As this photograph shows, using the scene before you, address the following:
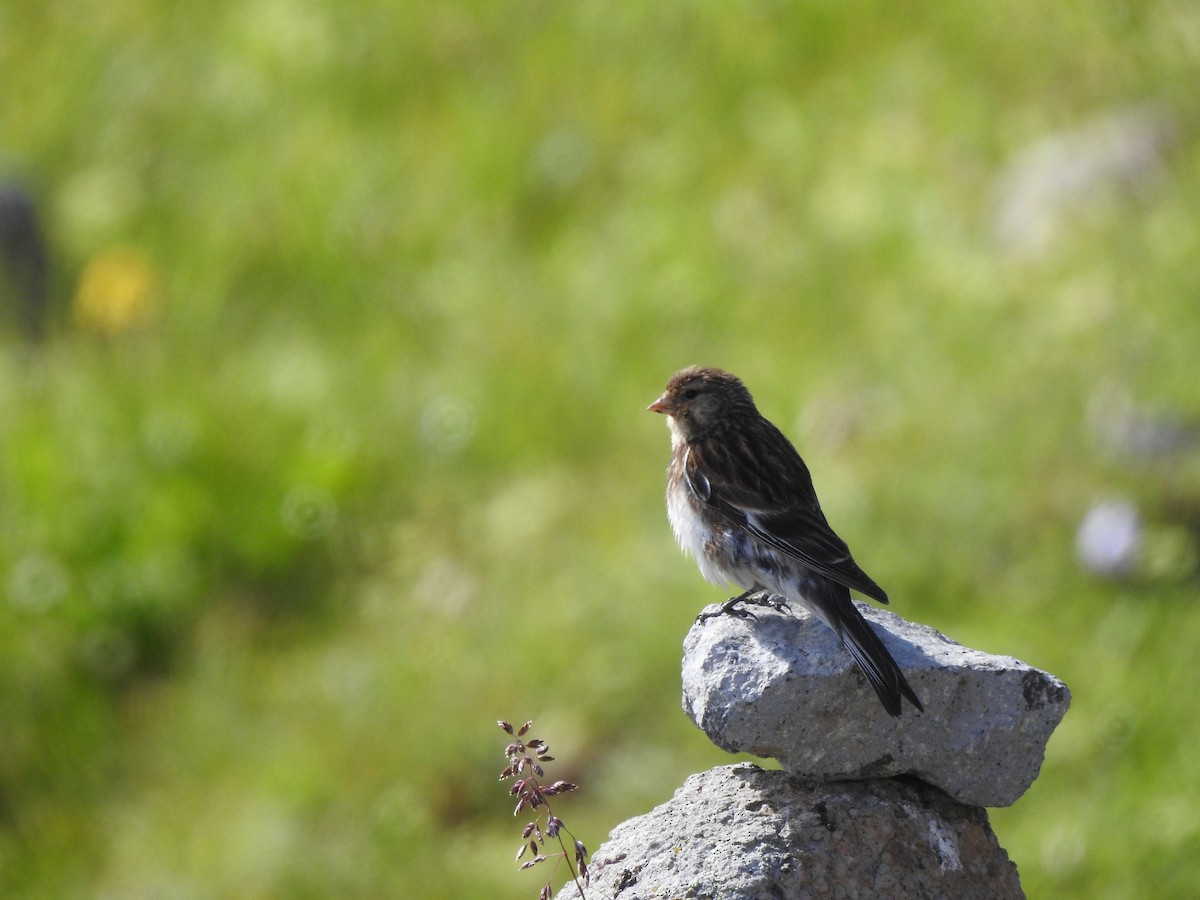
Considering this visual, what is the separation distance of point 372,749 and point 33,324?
6.37 metres

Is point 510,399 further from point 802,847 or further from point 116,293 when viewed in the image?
point 802,847

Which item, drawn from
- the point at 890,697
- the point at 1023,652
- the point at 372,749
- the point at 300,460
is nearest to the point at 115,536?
the point at 300,460

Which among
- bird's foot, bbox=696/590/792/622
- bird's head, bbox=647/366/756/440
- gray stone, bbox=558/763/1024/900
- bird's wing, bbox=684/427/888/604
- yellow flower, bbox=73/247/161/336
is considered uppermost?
yellow flower, bbox=73/247/161/336

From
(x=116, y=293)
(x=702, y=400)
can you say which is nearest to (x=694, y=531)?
(x=702, y=400)

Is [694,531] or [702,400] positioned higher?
[702,400]

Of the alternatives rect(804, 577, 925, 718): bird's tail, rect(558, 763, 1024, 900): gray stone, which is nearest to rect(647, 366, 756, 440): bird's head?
rect(804, 577, 925, 718): bird's tail

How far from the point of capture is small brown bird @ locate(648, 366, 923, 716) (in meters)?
5.01

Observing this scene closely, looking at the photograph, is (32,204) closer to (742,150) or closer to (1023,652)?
(742,150)

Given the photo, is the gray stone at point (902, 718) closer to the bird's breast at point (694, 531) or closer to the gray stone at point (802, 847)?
the gray stone at point (802, 847)

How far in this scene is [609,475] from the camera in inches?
438

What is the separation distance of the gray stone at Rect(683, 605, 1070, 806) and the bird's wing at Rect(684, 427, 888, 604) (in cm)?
47

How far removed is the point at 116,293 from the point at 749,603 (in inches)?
378

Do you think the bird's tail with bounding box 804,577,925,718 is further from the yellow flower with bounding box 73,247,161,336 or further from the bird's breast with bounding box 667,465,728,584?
the yellow flower with bounding box 73,247,161,336

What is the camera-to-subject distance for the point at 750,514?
5.58 metres
